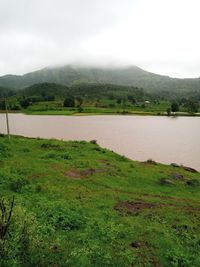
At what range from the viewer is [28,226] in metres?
8.21

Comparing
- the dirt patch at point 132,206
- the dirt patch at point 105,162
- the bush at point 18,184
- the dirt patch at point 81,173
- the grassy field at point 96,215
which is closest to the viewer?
the grassy field at point 96,215

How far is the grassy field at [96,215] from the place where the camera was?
793 centimetres

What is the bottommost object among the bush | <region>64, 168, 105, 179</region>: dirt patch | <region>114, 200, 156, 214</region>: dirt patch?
<region>114, 200, 156, 214</region>: dirt patch

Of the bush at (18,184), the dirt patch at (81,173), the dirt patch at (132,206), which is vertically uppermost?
the bush at (18,184)

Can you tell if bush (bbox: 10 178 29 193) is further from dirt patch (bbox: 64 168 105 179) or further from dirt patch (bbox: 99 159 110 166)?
dirt patch (bbox: 99 159 110 166)

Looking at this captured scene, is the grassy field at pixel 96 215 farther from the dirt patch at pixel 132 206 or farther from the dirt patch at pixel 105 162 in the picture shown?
the dirt patch at pixel 105 162

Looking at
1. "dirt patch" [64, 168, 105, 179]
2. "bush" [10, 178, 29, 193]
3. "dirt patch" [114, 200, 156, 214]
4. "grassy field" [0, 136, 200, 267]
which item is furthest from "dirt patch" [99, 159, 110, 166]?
"bush" [10, 178, 29, 193]

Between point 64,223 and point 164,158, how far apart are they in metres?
22.9

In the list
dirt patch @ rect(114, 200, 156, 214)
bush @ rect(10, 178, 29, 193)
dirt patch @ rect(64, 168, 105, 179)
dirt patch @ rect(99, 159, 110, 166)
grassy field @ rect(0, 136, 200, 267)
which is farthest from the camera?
dirt patch @ rect(99, 159, 110, 166)

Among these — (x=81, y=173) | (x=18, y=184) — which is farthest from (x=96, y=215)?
(x=81, y=173)

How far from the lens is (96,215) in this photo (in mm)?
11062

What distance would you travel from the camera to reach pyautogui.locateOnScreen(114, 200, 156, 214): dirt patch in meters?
12.0

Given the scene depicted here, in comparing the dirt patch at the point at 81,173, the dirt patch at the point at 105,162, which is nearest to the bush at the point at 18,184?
the dirt patch at the point at 81,173

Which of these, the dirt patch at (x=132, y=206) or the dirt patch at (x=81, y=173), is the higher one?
the dirt patch at (x=81, y=173)
